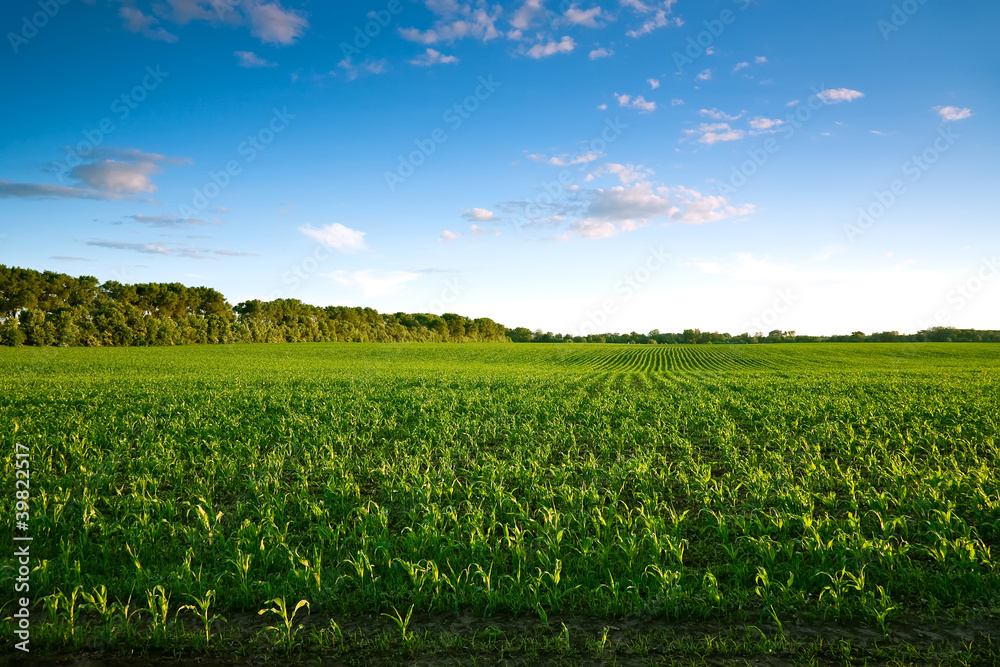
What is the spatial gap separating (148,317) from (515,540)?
80249mm

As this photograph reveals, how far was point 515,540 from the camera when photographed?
232 inches

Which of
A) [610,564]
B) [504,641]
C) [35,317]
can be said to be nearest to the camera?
[504,641]

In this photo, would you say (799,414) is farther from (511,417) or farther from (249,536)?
(249,536)

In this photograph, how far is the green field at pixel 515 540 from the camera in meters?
4.25

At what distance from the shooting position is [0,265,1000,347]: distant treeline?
6025 centimetres

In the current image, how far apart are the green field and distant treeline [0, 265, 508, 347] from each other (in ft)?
213

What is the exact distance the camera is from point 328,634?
168 inches

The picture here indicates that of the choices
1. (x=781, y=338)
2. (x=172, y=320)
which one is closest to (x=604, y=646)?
(x=172, y=320)

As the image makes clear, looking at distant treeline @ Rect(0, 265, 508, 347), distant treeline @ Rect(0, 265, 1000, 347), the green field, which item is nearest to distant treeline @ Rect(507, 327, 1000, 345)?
distant treeline @ Rect(0, 265, 1000, 347)

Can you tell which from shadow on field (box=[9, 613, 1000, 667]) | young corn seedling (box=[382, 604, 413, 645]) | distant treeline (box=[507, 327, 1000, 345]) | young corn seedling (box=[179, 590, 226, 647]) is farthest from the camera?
distant treeline (box=[507, 327, 1000, 345])

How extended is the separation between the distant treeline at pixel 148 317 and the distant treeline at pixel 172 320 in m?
0.10

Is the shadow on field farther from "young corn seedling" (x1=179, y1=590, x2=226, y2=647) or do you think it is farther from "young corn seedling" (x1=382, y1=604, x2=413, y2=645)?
"young corn seedling" (x1=179, y1=590, x2=226, y2=647)

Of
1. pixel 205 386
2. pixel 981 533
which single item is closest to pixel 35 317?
pixel 205 386

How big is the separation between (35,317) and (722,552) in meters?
80.5
